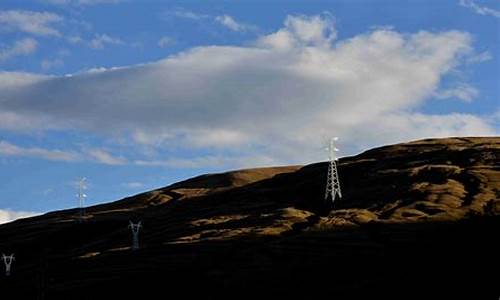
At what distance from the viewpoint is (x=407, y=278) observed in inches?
3799

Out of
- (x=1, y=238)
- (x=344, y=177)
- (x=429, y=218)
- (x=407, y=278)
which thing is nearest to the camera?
(x=407, y=278)

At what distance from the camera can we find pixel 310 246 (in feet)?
388

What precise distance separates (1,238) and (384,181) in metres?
100

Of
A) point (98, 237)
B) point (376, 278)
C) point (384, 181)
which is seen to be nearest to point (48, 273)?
point (98, 237)

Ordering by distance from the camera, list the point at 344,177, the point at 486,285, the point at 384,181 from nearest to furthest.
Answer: the point at 486,285 → the point at 384,181 → the point at 344,177

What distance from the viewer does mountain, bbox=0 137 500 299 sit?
10000 cm

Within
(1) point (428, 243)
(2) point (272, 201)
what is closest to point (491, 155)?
(2) point (272, 201)

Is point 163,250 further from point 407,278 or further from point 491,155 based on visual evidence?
point 491,155

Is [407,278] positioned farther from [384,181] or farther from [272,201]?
[272,201]

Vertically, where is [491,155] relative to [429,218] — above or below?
above

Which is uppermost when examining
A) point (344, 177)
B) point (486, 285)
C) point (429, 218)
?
point (344, 177)

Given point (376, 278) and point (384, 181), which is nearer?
point (376, 278)

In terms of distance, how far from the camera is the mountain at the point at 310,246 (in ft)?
328

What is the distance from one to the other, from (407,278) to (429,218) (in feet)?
103
